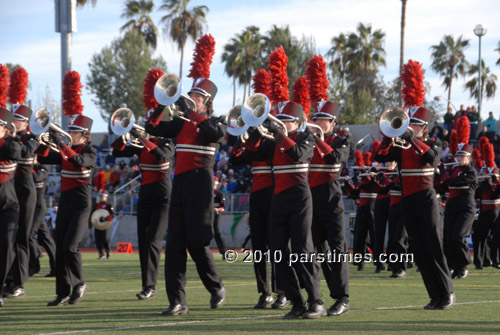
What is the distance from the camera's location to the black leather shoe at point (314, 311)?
7.71 metres

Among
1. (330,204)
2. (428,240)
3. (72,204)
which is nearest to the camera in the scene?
(330,204)

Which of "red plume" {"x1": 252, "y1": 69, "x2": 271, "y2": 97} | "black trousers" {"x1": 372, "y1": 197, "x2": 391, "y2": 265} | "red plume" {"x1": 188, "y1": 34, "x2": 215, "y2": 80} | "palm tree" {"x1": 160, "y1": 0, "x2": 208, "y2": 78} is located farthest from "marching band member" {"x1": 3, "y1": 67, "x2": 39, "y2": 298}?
"palm tree" {"x1": 160, "y1": 0, "x2": 208, "y2": 78}

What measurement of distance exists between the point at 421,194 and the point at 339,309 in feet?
5.56

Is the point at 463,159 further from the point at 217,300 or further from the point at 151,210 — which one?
the point at 217,300

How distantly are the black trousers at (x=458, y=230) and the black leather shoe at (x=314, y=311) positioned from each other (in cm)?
593

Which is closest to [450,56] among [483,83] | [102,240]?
[483,83]

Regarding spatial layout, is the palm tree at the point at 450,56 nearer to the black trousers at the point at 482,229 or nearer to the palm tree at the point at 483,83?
the palm tree at the point at 483,83

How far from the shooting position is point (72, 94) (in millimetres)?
10305

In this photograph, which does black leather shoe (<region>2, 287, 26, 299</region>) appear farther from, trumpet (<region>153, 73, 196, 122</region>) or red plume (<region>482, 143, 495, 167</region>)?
red plume (<region>482, 143, 495, 167</region>)

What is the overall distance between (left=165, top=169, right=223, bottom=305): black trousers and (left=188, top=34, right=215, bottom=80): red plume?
42.0 inches

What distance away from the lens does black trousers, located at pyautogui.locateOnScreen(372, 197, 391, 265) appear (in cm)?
1438

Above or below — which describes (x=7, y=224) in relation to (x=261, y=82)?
below

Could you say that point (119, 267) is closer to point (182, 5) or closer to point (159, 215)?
point (159, 215)

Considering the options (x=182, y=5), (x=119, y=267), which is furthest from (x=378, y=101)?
(x=119, y=267)
